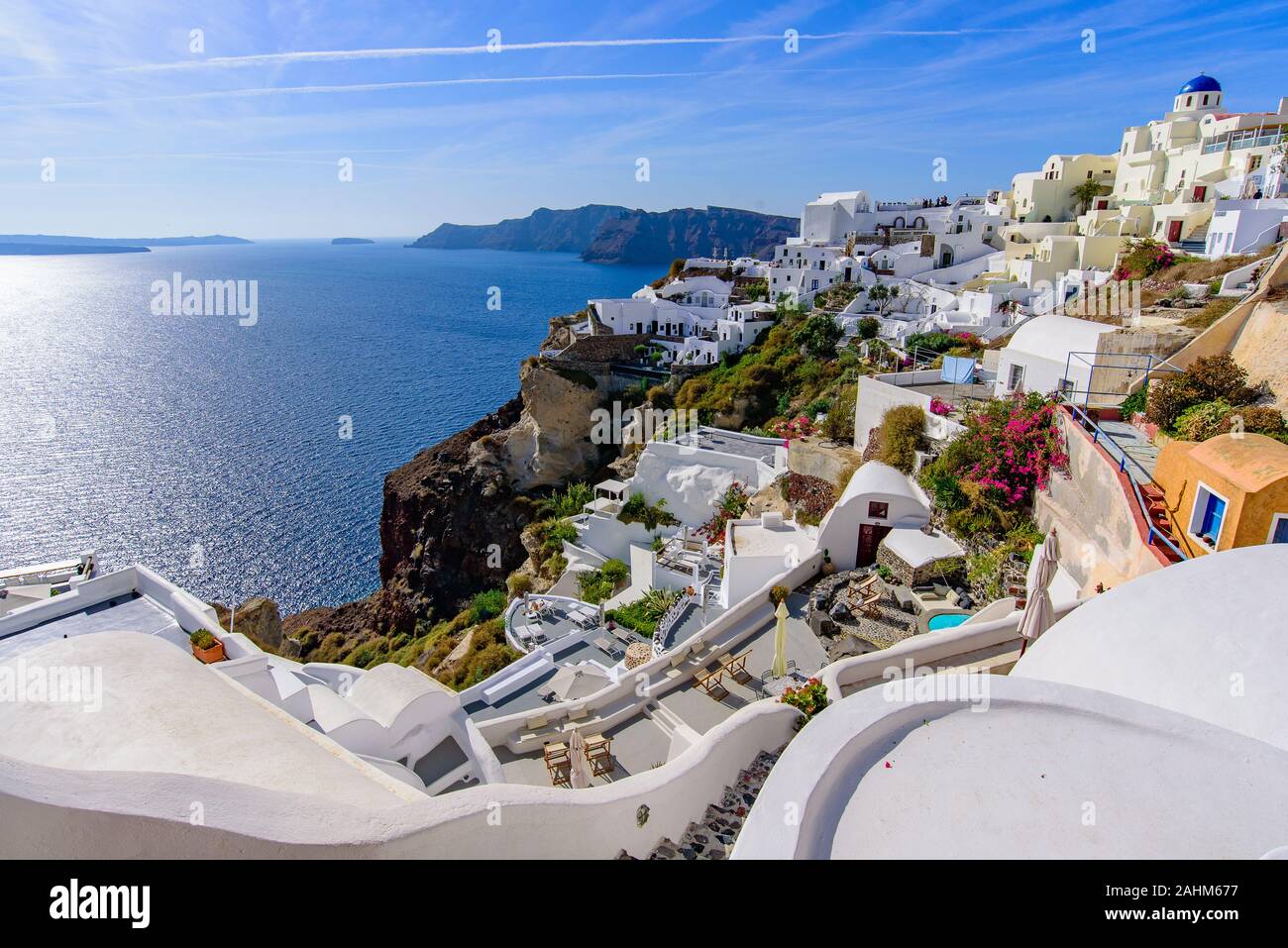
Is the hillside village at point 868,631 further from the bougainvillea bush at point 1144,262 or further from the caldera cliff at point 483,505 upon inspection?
the caldera cliff at point 483,505

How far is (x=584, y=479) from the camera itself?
42375 mm

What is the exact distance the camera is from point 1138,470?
11961 mm

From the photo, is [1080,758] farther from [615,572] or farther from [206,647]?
[615,572]

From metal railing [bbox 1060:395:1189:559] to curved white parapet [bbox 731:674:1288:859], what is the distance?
5.39 metres

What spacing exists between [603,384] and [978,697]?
39711 mm

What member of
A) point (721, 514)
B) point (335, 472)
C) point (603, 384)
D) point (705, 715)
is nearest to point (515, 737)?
point (705, 715)

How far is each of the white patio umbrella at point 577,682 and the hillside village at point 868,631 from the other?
0.10 metres

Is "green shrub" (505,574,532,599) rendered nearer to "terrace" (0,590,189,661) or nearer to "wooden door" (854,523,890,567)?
"terrace" (0,590,189,661)

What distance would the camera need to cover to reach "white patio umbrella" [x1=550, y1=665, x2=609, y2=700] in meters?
16.2

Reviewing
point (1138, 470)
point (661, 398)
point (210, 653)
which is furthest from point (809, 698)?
point (661, 398)

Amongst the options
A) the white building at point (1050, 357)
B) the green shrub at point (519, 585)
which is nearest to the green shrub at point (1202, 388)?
the white building at point (1050, 357)

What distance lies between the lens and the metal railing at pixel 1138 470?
32.4 feet

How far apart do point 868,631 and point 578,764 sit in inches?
251
